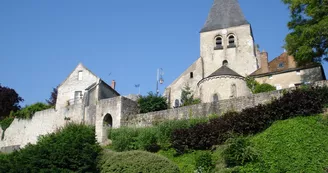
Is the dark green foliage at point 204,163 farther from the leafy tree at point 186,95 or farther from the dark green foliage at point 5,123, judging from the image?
the dark green foliage at point 5,123

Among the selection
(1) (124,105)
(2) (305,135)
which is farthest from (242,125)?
→ (1) (124,105)

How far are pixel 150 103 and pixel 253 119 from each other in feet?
33.6

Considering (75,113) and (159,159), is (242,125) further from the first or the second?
(75,113)

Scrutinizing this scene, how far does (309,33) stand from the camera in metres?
20.8

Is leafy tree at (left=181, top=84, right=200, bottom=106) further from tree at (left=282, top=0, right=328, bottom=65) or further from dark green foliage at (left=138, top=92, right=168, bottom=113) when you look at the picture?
tree at (left=282, top=0, right=328, bottom=65)

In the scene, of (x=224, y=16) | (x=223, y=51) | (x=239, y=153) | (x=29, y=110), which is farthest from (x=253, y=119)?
(x=224, y=16)

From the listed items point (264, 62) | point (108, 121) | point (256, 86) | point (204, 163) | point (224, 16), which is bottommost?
point (204, 163)

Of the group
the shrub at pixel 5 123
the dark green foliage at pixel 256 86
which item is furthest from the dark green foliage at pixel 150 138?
the shrub at pixel 5 123

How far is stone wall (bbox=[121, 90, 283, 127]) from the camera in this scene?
20.9m

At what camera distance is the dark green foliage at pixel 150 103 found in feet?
88.0

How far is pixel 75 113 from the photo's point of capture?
1167 inches

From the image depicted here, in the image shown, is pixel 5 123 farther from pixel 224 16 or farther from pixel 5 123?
pixel 224 16

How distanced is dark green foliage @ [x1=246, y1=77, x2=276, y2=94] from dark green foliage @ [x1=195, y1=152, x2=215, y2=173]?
12.7 meters

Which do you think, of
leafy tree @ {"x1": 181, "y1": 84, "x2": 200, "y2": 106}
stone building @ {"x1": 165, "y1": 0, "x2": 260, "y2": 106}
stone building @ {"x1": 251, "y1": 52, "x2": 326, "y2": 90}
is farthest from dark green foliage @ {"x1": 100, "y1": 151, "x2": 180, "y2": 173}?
stone building @ {"x1": 165, "y1": 0, "x2": 260, "y2": 106}
